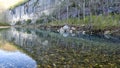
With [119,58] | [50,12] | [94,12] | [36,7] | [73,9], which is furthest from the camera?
[36,7]

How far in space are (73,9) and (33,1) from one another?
7182 centimetres

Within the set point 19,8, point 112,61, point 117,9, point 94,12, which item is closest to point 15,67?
point 112,61

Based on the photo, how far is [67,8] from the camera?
8731 centimetres

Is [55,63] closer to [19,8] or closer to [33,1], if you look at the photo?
[33,1]

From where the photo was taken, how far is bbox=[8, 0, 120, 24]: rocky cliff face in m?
75.7

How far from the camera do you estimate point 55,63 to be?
16938 mm

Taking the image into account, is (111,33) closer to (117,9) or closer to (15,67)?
(117,9)

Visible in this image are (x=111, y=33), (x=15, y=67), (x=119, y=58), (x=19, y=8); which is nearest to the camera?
(x=15, y=67)

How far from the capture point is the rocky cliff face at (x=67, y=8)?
75688mm

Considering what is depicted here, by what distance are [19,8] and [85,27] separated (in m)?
144

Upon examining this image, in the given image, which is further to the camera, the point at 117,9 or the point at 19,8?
the point at 19,8

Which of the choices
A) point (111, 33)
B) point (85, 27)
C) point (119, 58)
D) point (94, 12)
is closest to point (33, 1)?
point (94, 12)

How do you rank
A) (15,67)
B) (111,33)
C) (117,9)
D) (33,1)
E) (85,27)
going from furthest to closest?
1. (33,1)
2. (117,9)
3. (85,27)
4. (111,33)
5. (15,67)

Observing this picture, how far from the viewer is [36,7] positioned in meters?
151
